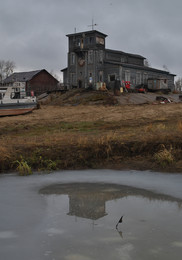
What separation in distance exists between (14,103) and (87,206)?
19584mm

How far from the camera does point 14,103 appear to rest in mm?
24750

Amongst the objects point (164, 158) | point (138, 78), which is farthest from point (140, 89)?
point (164, 158)

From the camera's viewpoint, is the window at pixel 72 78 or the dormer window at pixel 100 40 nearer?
the dormer window at pixel 100 40

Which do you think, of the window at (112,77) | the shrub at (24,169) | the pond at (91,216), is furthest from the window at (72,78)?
the pond at (91,216)

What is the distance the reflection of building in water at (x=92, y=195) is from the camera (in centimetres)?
621

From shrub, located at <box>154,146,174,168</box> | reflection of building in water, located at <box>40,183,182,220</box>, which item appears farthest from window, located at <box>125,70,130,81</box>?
reflection of building in water, located at <box>40,183,182,220</box>

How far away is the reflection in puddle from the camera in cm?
445

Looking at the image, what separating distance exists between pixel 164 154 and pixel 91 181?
9.14 feet

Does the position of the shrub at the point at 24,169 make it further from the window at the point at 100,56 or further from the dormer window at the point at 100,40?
the dormer window at the point at 100,40

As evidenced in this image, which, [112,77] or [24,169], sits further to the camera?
[112,77]

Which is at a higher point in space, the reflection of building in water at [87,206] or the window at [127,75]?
the window at [127,75]

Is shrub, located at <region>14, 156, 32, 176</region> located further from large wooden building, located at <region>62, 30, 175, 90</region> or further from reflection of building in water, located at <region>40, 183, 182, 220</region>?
large wooden building, located at <region>62, 30, 175, 90</region>

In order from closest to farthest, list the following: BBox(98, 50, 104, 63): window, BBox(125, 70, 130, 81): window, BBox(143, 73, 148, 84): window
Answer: BBox(98, 50, 104, 63): window
BBox(125, 70, 130, 81): window
BBox(143, 73, 148, 84): window

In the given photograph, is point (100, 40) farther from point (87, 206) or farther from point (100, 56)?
point (87, 206)
